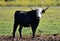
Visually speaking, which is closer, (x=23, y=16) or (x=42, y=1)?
(x=23, y=16)

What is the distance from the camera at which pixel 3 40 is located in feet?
52.3

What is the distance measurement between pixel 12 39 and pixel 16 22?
3.50 feet

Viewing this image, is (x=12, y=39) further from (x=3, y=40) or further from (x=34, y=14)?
(x=34, y=14)

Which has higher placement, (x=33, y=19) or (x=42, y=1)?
(x=33, y=19)

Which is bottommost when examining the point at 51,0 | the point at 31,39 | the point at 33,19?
the point at 51,0

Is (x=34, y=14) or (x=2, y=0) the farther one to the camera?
(x=2, y=0)

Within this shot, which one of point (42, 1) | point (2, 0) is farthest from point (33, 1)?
point (2, 0)

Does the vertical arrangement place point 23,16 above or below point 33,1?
above

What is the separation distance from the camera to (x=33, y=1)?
6188cm

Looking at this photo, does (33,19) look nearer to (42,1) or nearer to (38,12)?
(38,12)

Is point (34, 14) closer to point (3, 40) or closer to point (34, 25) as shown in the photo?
point (34, 25)

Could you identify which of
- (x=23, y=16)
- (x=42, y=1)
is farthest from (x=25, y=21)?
(x=42, y=1)

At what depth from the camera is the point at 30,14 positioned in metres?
16.5

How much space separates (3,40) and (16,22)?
145cm
